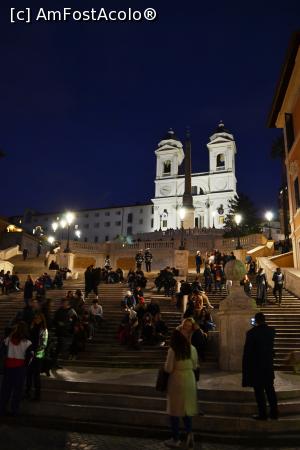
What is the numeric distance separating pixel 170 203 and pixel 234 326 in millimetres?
76269

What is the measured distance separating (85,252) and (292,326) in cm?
2639

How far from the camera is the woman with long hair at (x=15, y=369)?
6539 mm

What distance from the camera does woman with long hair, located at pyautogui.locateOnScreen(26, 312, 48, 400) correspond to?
7.16m

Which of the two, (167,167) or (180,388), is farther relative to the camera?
(167,167)

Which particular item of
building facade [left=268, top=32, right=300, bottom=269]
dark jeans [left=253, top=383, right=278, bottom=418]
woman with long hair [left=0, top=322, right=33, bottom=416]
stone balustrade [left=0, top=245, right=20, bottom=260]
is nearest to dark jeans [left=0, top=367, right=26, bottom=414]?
woman with long hair [left=0, top=322, right=33, bottom=416]

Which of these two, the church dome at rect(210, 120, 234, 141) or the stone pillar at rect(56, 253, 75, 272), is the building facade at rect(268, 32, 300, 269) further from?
the church dome at rect(210, 120, 234, 141)

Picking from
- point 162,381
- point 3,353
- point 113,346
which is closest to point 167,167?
point 113,346

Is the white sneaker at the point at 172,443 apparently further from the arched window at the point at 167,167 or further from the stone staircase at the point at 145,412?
the arched window at the point at 167,167

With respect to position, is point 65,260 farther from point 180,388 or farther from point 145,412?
point 180,388

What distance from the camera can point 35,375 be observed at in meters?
7.14

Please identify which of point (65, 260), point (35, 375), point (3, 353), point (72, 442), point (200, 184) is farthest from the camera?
point (200, 184)

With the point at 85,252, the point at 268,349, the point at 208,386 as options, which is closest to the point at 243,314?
the point at 208,386

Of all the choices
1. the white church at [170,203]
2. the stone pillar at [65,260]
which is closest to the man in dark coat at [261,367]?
the stone pillar at [65,260]

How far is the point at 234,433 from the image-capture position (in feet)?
19.0
